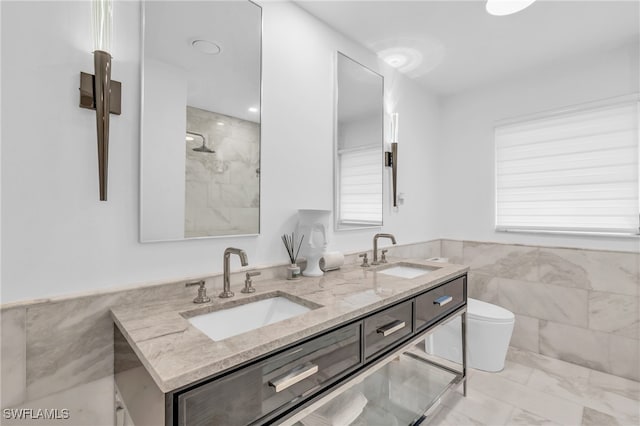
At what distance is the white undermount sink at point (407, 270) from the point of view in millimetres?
1904

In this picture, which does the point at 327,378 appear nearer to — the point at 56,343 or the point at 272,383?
the point at 272,383

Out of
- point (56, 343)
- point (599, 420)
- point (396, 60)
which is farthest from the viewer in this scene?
point (396, 60)

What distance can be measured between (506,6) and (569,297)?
85.4 inches

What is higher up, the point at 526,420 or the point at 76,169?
the point at 76,169

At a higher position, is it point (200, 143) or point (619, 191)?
point (200, 143)

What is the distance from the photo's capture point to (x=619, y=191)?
2143mm

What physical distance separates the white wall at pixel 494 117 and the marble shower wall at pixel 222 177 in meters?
2.26

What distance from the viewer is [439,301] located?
1.59m

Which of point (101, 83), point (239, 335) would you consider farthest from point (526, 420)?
point (101, 83)

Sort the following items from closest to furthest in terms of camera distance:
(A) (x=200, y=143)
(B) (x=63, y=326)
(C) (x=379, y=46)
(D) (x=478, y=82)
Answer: (B) (x=63, y=326) → (A) (x=200, y=143) → (C) (x=379, y=46) → (D) (x=478, y=82)

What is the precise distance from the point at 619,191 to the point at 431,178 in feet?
4.41

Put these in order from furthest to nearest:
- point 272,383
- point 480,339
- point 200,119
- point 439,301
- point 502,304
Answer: point 502,304 → point 480,339 → point 439,301 → point 200,119 → point 272,383

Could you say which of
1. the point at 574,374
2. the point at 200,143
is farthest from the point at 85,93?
the point at 574,374

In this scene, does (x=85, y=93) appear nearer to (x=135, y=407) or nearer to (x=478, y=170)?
Answer: (x=135, y=407)
